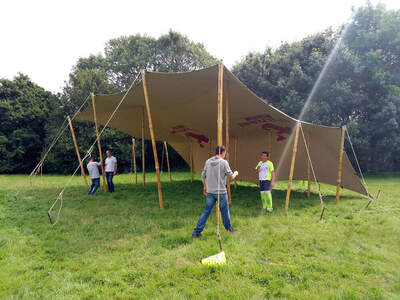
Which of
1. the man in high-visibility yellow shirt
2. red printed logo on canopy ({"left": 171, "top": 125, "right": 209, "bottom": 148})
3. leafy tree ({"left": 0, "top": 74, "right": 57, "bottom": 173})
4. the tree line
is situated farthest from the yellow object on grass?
leafy tree ({"left": 0, "top": 74, "right": 57, "bottom": 173})

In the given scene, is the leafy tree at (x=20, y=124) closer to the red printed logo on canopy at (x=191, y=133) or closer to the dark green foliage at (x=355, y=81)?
the red printed logo on canopy at (x=191, y=133)

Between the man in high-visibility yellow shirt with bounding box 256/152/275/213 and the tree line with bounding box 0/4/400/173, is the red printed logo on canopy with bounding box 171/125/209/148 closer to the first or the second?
the man in high-visibility yellow shirt with bounding box 256/152/275/213

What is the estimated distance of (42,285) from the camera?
2615 mm

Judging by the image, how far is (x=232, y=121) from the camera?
8.25 metres

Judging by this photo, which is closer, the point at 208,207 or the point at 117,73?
the point at 208,207

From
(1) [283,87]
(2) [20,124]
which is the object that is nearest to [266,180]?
(1) [283,87]

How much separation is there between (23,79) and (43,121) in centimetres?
463

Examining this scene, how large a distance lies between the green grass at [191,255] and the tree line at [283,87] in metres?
12.1

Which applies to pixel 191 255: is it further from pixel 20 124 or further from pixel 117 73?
pixel 20 124

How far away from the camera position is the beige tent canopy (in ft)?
19.3

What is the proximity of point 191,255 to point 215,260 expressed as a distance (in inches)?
15.4

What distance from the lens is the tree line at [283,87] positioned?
15711mm

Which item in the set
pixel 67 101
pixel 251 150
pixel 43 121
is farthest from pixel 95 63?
pixel 251 150

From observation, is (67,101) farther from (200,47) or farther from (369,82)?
(369,82)
